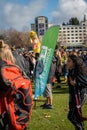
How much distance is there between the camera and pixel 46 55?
35.8ft

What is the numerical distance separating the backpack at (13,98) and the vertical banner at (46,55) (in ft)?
23.7

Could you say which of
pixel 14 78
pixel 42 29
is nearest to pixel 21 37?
pixel 42 29

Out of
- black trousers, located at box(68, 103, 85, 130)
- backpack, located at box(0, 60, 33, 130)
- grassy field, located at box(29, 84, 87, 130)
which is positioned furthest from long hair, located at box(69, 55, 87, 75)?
backpack, located at box(0, 60, 33, 130)

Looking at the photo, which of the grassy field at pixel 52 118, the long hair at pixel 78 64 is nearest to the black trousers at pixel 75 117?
the long hair at pixel 78 64

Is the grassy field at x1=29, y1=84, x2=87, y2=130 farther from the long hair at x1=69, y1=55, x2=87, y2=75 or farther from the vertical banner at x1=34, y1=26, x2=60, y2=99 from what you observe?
the long hair at x1=69, y1=55, x2=87, y2=75

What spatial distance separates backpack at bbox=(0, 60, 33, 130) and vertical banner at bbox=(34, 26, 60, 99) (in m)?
7.21

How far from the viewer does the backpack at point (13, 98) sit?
3414 millimetres

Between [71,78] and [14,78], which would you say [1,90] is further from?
[71,78]

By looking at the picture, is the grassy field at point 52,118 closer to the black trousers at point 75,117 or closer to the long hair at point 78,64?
the black trousers at point 75,117

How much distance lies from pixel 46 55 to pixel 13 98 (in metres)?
7.49

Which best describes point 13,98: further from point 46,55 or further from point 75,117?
point 46,55

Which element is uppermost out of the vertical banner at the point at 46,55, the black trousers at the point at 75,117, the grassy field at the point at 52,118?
the vertical banner at the point at 46,55

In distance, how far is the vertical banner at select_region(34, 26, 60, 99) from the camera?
1080 centimetres

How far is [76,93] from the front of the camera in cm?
696
